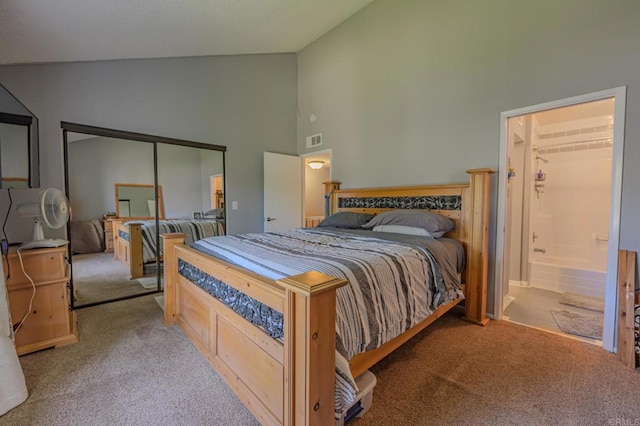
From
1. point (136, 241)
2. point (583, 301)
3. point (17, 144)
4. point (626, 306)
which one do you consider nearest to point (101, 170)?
point (17, 144)

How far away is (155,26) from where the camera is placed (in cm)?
270

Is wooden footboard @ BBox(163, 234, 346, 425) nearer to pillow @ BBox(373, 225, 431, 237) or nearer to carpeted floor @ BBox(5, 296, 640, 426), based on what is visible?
carpeted floor @ BBox(5, 296, 640, 426)

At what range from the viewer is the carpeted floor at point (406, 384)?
1.45m

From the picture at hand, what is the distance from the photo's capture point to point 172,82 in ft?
11.4

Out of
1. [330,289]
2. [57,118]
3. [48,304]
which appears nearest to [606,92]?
[330,289]

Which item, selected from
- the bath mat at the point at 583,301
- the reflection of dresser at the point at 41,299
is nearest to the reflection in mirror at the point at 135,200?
the reflection of dresser at the point at 41,299

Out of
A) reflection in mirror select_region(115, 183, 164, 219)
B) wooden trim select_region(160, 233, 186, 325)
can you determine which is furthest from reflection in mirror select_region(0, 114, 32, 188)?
wooden trim select_region(160, 233, 186, 325)

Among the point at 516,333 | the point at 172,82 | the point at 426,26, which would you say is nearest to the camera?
the point at 516,333

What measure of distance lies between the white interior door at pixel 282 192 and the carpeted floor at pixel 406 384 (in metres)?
2.38

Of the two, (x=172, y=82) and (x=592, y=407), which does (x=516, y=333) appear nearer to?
(x=592, y=407)

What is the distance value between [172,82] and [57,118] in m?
1.27

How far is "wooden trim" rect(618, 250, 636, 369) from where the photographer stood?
1903mm

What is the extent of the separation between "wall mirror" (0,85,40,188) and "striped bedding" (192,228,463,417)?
1.65 m

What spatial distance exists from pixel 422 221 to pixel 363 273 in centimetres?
148
